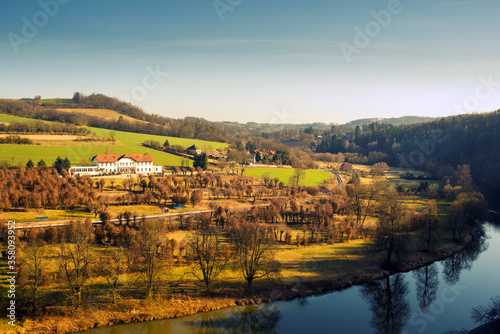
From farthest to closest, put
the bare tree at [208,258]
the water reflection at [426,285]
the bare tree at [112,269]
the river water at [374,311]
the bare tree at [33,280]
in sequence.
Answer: the water reflection at [426,285] → the bare tree at [208,258] → the bare tree at [112,269] → the river water at [374,311] → the bare tree at [33,280]

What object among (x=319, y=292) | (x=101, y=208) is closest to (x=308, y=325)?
(x=319, y=292)

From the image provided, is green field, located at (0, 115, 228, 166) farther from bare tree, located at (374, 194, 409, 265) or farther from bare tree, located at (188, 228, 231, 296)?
bare tree, located at (374, 194, 409, 265)

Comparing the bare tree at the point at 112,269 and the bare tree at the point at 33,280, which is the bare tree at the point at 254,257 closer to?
the bare tree at the point at 112,269

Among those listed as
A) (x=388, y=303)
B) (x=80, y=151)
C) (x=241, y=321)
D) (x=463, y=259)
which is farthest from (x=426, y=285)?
(x=80, y=151)

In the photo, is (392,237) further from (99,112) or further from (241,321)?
(99,112)

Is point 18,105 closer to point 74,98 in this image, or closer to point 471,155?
point 74,98

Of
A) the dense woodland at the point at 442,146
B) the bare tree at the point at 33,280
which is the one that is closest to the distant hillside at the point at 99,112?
the dense woodland at the point at 442,146

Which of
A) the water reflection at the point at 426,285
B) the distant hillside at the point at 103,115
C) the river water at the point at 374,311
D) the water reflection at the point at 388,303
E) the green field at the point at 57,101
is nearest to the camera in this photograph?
the river water at the point at 374,311
